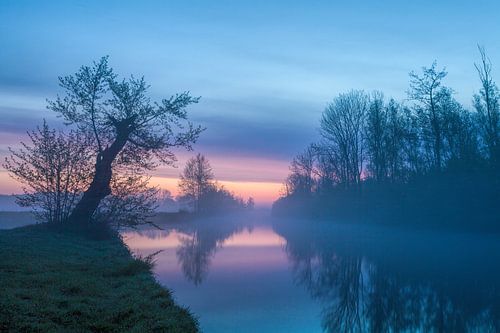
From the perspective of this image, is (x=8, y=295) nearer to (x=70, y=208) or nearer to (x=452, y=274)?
(x=70, y=208)

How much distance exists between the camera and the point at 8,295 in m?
7.17

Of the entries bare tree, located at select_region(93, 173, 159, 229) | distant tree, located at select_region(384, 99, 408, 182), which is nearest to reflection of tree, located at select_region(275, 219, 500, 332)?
bare tree, located at select_region(93, 173, 159, 229)

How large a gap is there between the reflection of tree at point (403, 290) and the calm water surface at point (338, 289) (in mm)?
25

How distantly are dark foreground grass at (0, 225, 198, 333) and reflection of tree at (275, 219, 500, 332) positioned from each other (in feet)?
13.9

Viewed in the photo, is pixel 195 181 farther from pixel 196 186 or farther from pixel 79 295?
pixel 79 295

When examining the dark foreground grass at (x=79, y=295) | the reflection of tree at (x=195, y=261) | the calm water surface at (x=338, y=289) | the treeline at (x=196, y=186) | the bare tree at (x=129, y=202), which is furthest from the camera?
the treeline at (x=196, y=186)

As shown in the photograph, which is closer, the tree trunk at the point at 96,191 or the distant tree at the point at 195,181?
the tree trunk at the point at 96,191

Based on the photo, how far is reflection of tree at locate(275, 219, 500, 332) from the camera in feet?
31.2

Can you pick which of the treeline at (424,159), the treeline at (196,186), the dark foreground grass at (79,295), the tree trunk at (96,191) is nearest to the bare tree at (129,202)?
the tree trunk at (96,191)

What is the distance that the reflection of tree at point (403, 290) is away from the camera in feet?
31.2

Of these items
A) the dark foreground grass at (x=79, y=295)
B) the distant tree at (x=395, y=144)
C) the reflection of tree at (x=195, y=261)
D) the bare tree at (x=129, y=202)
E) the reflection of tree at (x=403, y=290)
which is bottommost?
the reflection of tree at (x=403, y=290)

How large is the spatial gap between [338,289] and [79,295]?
8.63m

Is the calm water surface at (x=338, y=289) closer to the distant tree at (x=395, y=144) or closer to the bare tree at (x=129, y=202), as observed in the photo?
the bare tree at (x=129, y=202)

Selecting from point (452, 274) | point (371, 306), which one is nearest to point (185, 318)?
point (371, 306)
